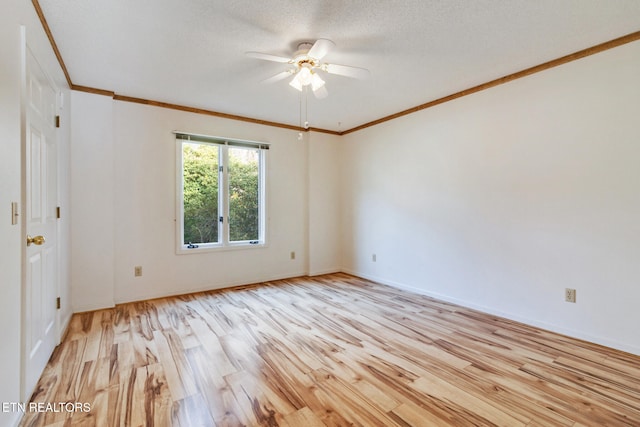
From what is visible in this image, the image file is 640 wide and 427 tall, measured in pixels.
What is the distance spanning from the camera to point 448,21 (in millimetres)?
2074

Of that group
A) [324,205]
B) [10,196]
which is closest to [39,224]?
[10,196]

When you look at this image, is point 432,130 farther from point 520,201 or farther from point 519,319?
point 519,319

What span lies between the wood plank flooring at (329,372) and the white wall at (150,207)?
59 cm

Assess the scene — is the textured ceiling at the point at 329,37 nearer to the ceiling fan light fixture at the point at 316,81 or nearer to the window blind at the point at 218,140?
the ceiling fan light fixture at the point at 316,81

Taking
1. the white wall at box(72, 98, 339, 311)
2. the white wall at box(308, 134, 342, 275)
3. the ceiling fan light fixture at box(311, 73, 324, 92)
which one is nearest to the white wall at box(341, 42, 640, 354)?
the white wall at box(308, 134, 342, 275)

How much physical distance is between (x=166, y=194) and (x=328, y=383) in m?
3.08

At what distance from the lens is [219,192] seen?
4.15 metres

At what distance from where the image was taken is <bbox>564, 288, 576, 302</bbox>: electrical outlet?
2.54 meters

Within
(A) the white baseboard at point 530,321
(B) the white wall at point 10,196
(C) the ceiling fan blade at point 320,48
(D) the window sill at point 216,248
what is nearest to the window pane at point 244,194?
(D) the window sill at point 216,248

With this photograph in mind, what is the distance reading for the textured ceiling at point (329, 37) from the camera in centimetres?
194

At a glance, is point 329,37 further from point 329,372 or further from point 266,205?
point 266,205

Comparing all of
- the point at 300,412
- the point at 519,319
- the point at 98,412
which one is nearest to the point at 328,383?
the point at 300,412

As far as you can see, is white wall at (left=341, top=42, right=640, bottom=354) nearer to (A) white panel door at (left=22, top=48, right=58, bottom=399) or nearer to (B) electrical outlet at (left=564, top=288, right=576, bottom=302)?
(B) electrical outlet at (left=564, top=288, right=576, bottom=302)

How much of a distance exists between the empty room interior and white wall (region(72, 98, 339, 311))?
1.0 inches
